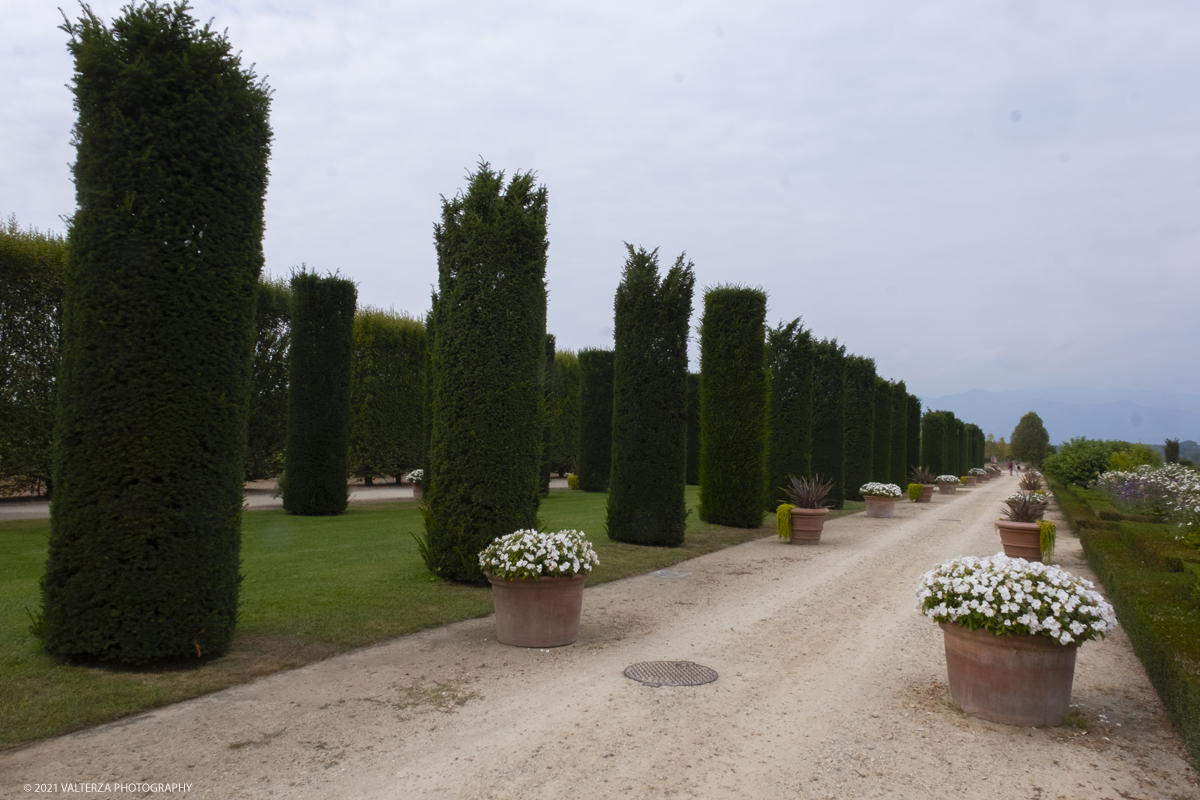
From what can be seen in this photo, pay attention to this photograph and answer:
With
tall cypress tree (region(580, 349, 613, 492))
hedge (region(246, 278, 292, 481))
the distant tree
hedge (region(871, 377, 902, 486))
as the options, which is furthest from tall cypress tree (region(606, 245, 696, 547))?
the distant tree

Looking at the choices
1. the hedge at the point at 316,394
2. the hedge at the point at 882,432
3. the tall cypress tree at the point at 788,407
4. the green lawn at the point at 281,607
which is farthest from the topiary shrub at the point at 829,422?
the hedge at the point at 316,394

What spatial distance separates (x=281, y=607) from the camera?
21.7 ft

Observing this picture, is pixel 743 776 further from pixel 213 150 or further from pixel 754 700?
pixel 213 150

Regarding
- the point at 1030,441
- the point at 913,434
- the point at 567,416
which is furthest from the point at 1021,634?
the point at 1030,441

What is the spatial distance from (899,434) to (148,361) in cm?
2938

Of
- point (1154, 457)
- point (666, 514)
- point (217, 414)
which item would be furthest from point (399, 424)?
point (1154, 457)

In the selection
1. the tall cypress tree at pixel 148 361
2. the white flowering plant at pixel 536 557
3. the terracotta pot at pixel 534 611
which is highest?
the tall cypress tree at pixel 148 361

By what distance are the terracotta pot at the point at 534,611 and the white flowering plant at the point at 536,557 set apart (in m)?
0.08

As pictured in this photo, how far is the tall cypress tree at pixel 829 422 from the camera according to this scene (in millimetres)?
20359

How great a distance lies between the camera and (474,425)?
7.63 meters

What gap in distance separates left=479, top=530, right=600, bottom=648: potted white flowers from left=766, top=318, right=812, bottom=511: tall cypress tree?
12885mm

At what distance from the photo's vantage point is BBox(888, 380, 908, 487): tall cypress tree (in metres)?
29.2

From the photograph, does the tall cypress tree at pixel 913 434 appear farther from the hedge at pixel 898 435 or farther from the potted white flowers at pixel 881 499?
the potted white flowers at pixel 881 499

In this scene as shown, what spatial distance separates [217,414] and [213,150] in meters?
1.91
